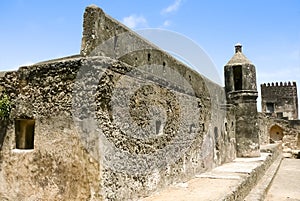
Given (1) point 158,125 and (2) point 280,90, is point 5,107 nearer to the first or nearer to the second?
(1) point 158,125

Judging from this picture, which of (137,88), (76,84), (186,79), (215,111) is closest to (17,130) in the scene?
(76,84)

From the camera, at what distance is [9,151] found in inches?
184

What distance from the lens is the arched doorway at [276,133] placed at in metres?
26.4

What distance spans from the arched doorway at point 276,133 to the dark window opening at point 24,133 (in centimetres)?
2466

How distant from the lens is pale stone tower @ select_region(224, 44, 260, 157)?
1221 cm

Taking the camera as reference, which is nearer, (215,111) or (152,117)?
(152,117)

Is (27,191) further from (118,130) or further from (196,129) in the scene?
(196,129)

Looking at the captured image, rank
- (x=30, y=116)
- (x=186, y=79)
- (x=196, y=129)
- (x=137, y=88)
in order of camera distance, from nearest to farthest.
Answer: (x=30, y=116) → (x=137, y=88) → (x=186, y=79) → (x=196, y=129)

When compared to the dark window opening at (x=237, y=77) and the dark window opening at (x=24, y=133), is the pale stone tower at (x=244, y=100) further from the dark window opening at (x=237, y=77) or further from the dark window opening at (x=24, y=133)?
the dark window opening at (x=24, y=133)

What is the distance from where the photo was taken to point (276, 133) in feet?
88.1

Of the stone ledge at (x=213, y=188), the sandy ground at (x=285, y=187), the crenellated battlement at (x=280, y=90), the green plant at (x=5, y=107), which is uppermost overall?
the crenellated battlement at (x=280, y=90)

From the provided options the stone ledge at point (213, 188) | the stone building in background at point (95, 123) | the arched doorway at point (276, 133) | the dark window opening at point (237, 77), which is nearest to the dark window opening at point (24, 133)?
the stone building in background at point (95, 123)

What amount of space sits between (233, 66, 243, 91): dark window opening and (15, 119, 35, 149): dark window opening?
976cm

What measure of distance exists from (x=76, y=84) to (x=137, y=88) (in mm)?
1037
